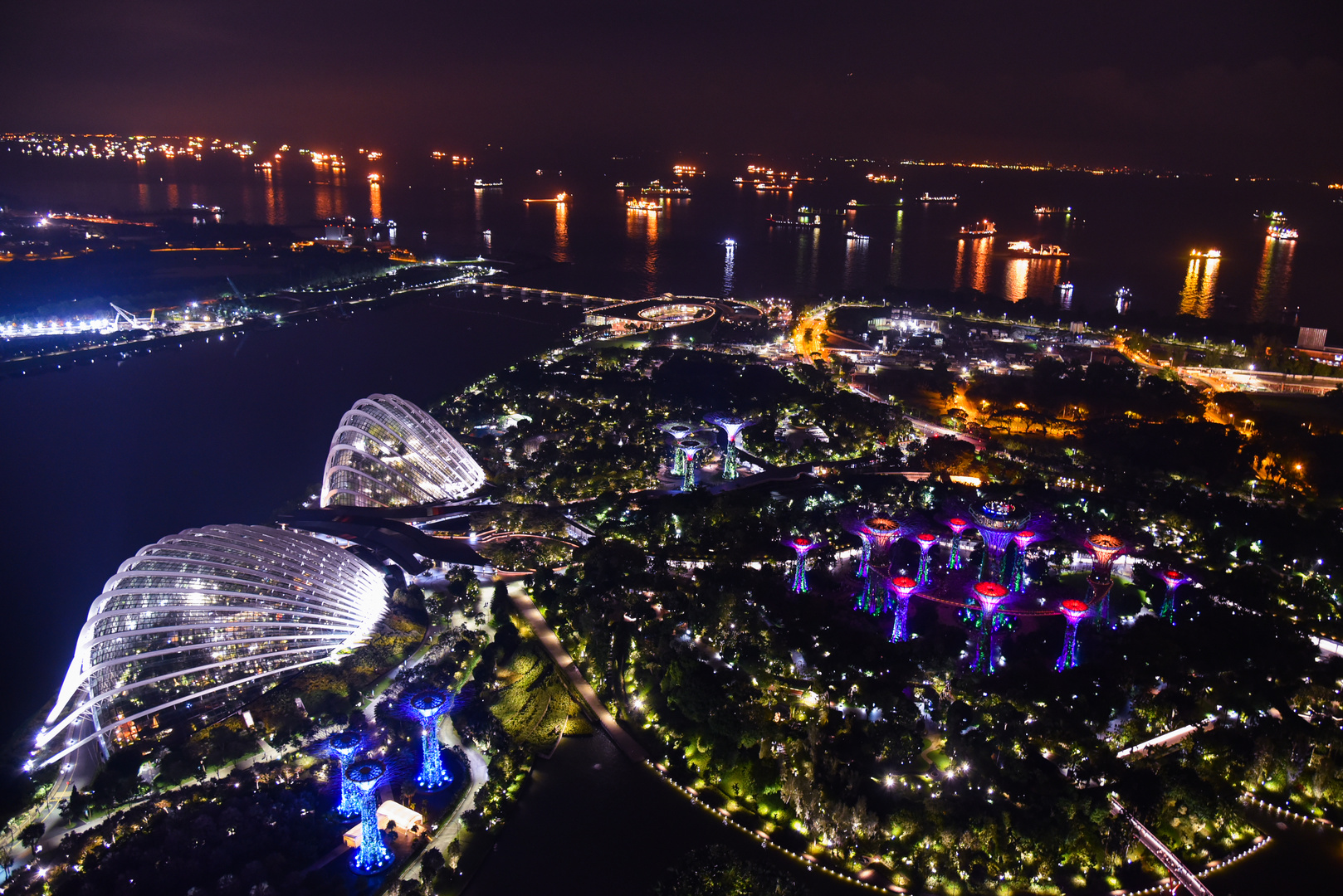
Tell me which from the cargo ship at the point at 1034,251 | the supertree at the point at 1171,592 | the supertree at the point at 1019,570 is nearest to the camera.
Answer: the supertree at the point at 1171,592

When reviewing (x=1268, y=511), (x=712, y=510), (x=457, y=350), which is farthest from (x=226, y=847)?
(x=457, y=350)

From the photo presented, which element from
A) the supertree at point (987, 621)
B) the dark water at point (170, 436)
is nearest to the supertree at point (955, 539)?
the supertree at point (987, 621)

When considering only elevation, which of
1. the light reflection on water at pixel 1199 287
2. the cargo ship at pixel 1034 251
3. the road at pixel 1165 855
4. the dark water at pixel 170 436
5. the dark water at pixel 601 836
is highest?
the cargo ship at pixel 1034 251

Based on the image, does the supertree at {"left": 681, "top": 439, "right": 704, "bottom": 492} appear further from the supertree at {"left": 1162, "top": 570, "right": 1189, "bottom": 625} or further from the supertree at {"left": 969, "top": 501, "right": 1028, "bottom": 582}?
the supertree at {"left": 1162, "top": 570, "right": 1189, "bottom": 625}

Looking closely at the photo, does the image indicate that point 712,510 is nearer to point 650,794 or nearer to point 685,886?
point 650,794

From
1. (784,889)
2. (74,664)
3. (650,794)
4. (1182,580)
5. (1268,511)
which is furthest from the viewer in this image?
(1268,511)

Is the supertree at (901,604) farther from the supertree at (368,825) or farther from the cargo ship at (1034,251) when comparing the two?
the cargo ship at (1034,251)

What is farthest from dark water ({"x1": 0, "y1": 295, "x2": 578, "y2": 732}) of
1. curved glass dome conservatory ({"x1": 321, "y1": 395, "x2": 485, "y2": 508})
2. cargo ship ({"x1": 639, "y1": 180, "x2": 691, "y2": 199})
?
cargo ship ({"x1": 639, "y1": 180, "x2": 691, "y2": 199})
